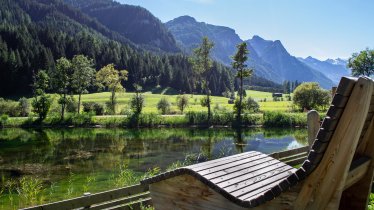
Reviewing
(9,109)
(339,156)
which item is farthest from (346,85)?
(9,109)

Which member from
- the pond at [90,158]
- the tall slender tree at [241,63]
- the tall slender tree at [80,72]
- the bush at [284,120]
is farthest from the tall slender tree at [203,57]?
the pond at [90,158]

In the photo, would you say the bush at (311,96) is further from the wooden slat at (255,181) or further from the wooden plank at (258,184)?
the wooden plank at (258,184)

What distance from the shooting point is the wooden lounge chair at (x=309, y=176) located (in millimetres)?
3146

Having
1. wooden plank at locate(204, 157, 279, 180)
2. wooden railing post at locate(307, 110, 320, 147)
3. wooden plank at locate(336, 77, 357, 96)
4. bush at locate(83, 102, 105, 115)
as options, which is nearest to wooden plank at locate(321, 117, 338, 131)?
wooden plank at locate(336, 77, 357, 96)

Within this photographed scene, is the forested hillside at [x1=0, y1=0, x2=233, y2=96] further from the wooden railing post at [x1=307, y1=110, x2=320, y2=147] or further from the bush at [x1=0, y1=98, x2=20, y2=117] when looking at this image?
the wooden railing post at [x1=307, y1=110, x2=320, y2=147]

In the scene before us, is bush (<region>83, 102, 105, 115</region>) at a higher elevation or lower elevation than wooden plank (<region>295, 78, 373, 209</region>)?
lower

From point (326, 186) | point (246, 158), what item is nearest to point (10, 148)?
point (246, 158)

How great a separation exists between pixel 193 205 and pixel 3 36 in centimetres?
14261

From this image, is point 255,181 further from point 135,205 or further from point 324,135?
point 135,205

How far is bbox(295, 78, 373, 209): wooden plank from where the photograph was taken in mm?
3092

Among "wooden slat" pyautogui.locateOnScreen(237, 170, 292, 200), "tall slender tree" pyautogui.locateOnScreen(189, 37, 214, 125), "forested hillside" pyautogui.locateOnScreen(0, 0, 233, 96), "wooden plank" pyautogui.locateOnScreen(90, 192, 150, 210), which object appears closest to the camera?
"wooden slat" pyautogui.locateOnScreen(237, 170, 292, 200)

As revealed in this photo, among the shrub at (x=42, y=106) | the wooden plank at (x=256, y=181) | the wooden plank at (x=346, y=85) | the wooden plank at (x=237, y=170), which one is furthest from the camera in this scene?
the shrub at (x=42, y=106)

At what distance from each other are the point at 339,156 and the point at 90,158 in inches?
1135

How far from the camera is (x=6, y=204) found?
51.0 ft
